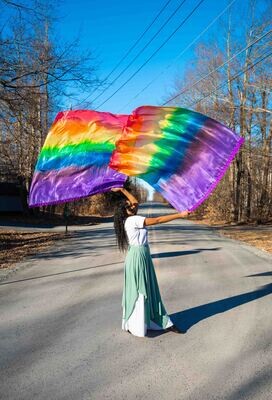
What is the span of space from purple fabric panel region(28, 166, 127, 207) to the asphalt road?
1783 mm

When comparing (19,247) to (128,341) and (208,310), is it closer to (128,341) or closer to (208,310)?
(208,310)

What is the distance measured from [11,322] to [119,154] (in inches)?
112

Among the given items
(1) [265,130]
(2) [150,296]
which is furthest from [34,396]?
(1) [265,130]

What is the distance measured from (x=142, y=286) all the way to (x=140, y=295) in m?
0.11

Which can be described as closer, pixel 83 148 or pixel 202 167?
pixel 202 167

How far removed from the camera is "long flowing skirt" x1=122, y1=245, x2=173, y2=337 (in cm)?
544

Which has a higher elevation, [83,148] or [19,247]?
[83,148]

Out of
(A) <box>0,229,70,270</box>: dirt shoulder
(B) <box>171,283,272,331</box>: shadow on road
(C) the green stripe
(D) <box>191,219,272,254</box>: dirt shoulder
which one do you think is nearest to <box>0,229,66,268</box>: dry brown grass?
(A) <box>0,229,70,270</box>: dirt shoulder

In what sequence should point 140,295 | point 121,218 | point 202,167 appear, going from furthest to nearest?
point 121,218
point 140,295
point 202,167

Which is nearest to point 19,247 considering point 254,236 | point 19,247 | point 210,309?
point 19,247

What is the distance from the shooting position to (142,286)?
5.45m

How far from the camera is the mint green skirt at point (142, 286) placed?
5.45 m

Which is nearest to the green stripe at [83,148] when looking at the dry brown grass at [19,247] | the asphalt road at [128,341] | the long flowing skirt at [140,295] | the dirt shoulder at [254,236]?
the long flowing skirt at [140,295]

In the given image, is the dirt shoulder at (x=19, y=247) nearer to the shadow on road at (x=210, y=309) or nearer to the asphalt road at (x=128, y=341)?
the asphalt road at (x=128, y=341)
